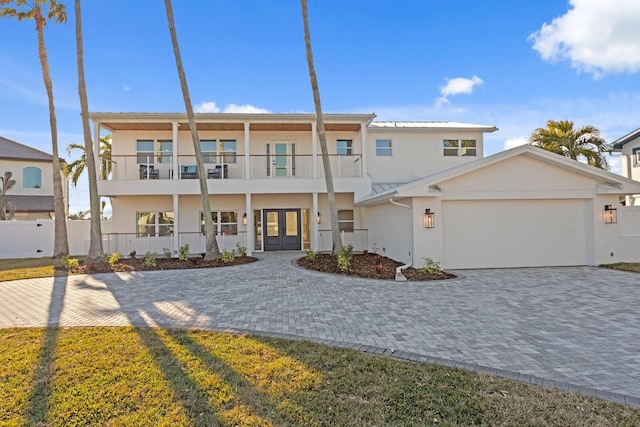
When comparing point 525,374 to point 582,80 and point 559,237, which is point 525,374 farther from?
point 582,80

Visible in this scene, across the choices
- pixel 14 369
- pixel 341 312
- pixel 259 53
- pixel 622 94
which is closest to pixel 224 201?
pixel 259 53

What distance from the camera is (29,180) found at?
919 inches

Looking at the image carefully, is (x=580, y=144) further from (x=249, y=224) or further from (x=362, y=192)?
(x=249, y=224)

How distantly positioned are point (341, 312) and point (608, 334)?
396cm

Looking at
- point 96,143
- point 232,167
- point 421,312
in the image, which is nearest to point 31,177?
point 96,143

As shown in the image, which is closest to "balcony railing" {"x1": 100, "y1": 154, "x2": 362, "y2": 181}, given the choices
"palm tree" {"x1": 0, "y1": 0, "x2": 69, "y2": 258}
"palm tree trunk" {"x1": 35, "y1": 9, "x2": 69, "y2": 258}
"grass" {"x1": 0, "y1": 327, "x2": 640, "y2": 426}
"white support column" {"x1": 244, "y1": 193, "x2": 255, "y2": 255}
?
"white support column" {"x1": 244, "y1": 193, "x2": 255, "y2": 255}

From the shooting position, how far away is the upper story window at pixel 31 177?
23.2 metres

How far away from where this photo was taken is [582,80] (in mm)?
15156

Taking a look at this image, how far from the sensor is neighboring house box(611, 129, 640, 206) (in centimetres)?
1755

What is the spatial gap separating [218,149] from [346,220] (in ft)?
23.6

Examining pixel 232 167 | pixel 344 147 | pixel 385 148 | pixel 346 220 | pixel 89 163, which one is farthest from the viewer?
pixel 385 148

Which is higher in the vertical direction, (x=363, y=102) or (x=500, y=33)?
(x=500, y=33)

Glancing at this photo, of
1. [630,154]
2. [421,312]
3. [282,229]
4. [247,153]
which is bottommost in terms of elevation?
[421,312]

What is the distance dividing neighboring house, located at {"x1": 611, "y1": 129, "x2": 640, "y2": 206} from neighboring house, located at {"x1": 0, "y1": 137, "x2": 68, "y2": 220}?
33.9 m
